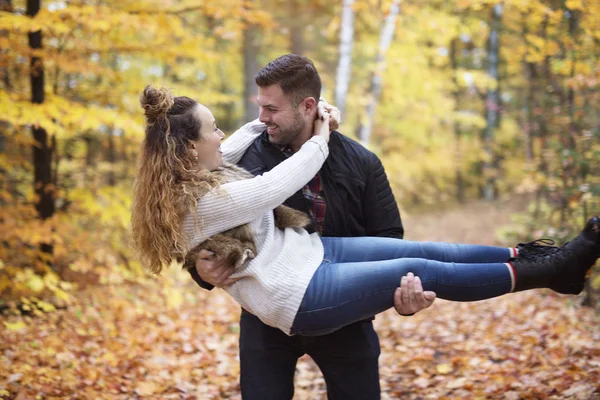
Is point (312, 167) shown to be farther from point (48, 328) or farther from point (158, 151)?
point (48, 328)

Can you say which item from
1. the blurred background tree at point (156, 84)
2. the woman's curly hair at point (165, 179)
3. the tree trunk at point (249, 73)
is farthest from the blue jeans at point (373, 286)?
the tree trunk at point (249, 73)

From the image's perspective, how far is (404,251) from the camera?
9.55 ft

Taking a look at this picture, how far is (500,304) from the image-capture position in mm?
8016

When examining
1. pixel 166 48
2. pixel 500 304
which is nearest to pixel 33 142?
pixel 166 48

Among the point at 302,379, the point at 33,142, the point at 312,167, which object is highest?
the point at 33,142

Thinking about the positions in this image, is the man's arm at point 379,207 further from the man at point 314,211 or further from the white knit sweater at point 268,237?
the white knit sweater at point 268,237

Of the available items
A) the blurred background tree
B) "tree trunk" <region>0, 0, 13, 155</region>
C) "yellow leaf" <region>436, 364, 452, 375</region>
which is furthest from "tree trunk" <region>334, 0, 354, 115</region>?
"yellow leaf" <region>436, 364, 452, 375</region>

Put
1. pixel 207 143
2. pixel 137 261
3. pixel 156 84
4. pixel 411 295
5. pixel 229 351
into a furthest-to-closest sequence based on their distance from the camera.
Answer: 1. pixel 156 84
2. pixel 137 261
3. pixel 229 351
4. pixel 207 143
5. pixel 411 295

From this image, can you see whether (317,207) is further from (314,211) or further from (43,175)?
(43,175)

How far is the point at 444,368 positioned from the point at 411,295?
3274 mm

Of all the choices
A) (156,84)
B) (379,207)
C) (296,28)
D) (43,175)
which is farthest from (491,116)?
(379,207)

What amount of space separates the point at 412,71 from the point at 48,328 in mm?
11670

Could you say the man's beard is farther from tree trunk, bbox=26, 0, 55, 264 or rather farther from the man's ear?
tree trunk, bbox=26, 0, 55, 264

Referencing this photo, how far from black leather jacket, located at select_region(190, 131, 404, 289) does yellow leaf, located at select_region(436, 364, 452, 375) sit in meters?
2.73
